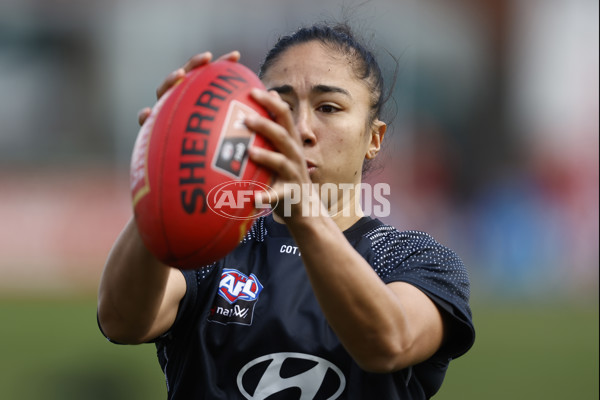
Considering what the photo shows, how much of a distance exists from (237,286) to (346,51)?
2.82 feet

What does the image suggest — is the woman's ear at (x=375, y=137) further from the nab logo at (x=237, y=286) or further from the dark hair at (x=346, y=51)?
the nab logo at (x=237, y=286)

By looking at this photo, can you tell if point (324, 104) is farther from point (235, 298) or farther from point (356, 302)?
point (356, 302)

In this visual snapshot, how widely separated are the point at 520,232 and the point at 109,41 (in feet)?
27.2

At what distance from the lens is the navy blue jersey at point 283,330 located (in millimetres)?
2301

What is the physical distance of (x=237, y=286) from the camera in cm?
244

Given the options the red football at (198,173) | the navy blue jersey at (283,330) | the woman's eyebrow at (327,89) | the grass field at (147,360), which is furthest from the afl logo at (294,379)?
the grass field at (147,360)

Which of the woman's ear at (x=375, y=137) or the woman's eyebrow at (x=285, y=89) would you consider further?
the woman's ear at (x=375, y=137)

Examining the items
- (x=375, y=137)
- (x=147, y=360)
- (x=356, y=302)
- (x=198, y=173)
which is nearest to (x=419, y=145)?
(x=147, y=360)

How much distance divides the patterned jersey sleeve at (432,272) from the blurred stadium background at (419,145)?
17.4 ft

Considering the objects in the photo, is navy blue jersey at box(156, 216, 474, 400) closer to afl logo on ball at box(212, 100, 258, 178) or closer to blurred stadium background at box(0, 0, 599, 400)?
afl logo on ball at box(212, 100, 258, 178)

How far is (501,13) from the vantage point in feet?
55.0

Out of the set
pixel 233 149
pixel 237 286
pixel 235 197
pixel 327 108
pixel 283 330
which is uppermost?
pixel 327 108

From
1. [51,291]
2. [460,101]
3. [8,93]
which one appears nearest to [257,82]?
[51,291]

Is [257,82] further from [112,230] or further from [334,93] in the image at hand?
[112,230]
